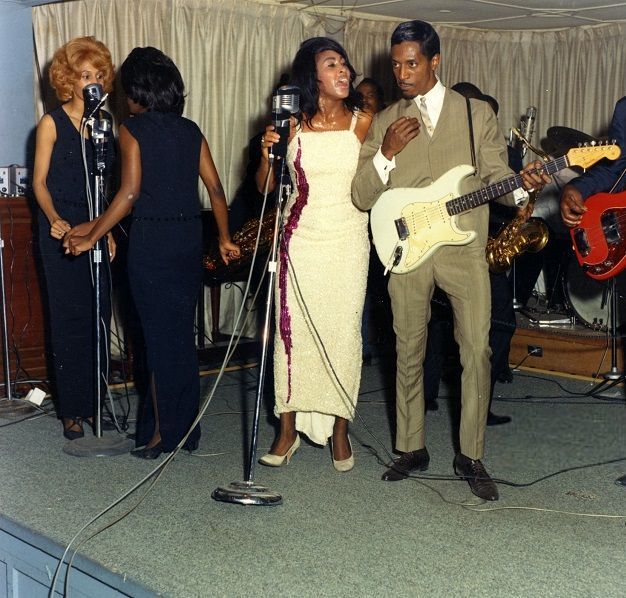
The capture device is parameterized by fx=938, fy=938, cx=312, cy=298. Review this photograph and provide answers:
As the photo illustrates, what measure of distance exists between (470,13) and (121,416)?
15.2 ft

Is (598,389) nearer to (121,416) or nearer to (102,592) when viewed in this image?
(121,416)

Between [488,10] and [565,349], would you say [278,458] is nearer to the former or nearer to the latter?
[565,349]

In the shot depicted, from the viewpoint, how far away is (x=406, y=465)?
392 cm

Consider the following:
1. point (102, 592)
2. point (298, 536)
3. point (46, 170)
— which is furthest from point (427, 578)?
point (46, 170)

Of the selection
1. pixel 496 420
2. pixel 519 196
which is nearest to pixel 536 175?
pixel 519 196

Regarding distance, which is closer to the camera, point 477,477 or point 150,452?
point 477,477

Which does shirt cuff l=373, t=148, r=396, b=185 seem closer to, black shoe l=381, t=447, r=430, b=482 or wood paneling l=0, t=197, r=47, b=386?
black shoe l=381, t=447, r=430, b=482

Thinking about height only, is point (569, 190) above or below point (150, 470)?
above

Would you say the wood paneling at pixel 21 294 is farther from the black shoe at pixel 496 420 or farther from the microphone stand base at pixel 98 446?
the black shoe at pixel 496 420

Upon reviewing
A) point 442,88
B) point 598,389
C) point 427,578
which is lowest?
point 598,389

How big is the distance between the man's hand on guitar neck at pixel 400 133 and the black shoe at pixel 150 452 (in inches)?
69.3

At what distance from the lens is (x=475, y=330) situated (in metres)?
3.62

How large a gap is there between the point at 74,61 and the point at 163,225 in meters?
0.92

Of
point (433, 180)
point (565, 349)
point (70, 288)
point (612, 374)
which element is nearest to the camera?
point (433, 180)
